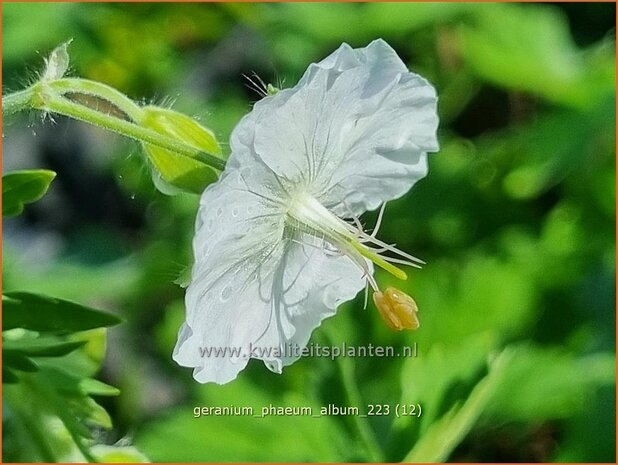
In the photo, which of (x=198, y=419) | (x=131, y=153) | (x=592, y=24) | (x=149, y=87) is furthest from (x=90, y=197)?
(x=131, y=153)

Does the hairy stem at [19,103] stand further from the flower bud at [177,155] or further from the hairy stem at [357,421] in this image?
the hairy stem at [357,421]

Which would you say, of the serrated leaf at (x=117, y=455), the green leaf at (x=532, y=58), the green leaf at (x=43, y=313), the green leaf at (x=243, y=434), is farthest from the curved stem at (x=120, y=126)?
the green leaf at (x=532, y=58)

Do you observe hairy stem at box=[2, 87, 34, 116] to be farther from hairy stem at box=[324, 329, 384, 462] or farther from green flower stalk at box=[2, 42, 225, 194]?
hairy stem at box=[324, 329, 384, 462]

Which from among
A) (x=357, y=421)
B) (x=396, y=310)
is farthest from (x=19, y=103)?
(x=357, y=421)

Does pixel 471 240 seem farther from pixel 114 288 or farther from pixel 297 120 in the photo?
pixel 297 120

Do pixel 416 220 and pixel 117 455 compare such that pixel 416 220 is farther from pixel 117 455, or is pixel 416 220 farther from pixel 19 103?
pixel 19 103
